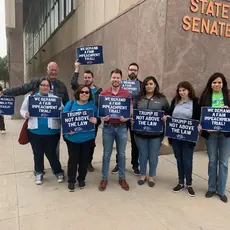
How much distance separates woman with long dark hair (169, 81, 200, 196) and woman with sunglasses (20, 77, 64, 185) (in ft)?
6.21

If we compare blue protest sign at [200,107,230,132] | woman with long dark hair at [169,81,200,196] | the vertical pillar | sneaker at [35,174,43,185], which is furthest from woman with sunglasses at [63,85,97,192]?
the vertical pillar

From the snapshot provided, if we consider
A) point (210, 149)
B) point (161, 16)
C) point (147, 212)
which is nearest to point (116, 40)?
point (161, 16)

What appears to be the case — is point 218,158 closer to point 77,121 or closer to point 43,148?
point 77,121

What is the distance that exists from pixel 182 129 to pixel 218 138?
52 cm

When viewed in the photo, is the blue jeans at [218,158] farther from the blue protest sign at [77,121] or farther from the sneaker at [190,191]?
the blue protest sign at [77,121]

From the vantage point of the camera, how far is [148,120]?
13.5 feet

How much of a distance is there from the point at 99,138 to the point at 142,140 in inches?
156

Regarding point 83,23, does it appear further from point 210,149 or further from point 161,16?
point 210,149

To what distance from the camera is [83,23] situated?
11000mm

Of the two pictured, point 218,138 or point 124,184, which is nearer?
point 218,138

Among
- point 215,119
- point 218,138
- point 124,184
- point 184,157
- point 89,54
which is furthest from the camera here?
point 89,54

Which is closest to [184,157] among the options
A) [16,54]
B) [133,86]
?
[133,86]

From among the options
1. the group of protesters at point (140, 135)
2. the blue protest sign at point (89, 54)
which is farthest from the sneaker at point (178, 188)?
the blue protest sign at point (89, 54)

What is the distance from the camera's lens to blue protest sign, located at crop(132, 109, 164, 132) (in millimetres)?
4078
